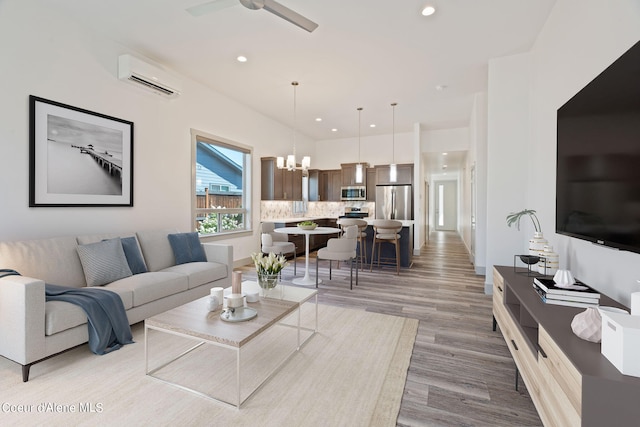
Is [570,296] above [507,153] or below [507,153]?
below

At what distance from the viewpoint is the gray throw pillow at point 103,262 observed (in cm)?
286

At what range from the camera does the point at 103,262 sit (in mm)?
2941

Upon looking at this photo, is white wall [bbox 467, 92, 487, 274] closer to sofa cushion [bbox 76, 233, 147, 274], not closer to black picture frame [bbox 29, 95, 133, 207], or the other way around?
sofa cushion [bbox 76, 233, 147, 274]

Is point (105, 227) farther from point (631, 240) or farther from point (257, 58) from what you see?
point (631, 240)

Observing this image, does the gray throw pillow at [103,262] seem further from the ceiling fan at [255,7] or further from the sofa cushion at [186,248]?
the ceiling fan at [255,7]

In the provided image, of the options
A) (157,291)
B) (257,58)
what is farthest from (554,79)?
(157,291)

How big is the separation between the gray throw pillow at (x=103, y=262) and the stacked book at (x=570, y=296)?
3.70 metres

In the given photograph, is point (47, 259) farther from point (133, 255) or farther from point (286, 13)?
point (286, 13)

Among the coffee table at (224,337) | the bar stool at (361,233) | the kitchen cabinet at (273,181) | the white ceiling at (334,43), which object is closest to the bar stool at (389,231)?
the bar stool at (361,233)

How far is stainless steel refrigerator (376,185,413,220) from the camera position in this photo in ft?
25.1

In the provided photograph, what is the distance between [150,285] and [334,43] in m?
3.45

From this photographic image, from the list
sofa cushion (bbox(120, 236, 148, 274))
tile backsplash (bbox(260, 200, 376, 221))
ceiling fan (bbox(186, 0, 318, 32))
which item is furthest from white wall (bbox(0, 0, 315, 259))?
tile backsplash (bbox(260, 200, 376, 221))

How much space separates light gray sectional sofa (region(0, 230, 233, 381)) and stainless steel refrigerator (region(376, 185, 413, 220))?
495 centimetres

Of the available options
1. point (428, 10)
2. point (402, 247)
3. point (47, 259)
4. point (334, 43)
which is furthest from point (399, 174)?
point (47, 259)
